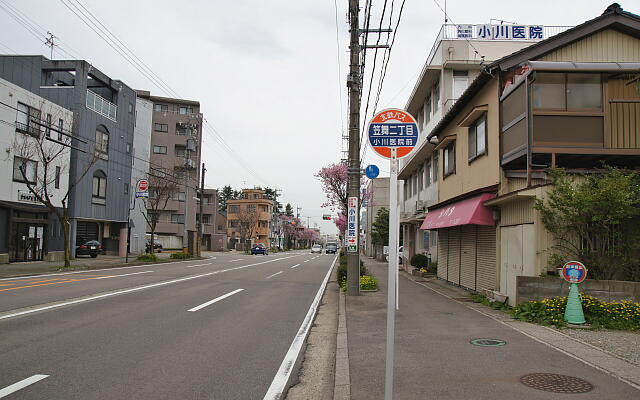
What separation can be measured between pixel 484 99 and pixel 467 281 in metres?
6.06

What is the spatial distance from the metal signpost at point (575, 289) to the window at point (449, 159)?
8.83 m

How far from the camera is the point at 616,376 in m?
5.37

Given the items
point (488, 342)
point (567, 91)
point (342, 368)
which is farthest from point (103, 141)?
point (488, 342)

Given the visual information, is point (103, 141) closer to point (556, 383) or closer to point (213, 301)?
point (213, 301)

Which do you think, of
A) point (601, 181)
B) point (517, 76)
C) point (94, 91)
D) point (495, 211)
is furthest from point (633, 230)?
point (94, 91)

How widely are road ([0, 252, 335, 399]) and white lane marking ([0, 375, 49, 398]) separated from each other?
0.4 inches

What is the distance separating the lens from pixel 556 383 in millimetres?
5164

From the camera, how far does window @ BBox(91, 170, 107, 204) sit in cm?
3253

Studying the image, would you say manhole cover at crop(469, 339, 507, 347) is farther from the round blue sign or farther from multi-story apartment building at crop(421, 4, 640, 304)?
the round blue sign

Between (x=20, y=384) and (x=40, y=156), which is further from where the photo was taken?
(x=40, y=156)

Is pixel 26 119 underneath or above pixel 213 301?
above

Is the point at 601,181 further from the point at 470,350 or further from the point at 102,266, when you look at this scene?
the point at 102,266

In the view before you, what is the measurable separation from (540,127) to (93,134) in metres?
29.9

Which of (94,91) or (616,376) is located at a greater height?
(94,91)
